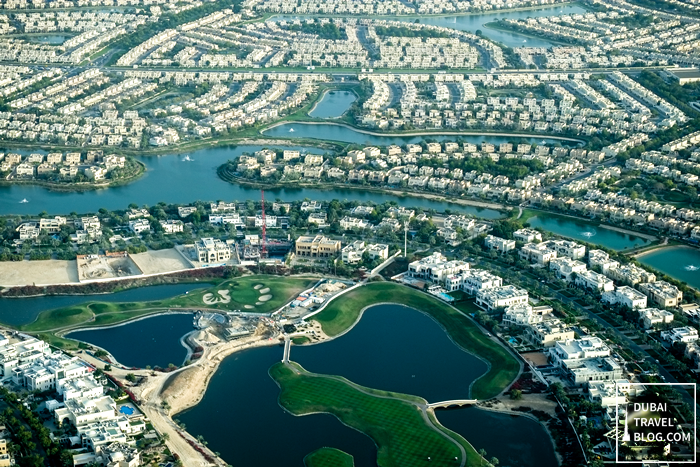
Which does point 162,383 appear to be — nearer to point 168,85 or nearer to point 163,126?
point 163,126

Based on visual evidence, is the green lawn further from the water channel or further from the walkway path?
the water channel

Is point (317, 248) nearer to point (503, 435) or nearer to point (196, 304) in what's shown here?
point (196, 304)

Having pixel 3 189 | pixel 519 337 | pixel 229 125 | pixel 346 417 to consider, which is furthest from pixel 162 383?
pixel 229 125

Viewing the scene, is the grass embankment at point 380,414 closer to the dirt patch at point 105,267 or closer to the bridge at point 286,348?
the bridge at point 286,348

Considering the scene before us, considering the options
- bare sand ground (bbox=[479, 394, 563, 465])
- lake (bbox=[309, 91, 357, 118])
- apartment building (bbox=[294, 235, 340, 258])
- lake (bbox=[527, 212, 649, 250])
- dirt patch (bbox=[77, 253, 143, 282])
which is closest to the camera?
bare sand ground (bbox=[479, 394, 563, 465])

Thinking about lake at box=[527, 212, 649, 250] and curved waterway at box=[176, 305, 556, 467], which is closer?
curved waterway at box=[176, 305, 556, 467]

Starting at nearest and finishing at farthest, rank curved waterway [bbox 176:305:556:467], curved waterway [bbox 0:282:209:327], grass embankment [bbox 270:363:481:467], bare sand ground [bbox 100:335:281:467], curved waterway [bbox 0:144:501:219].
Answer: grass embankment [bbox 270:363:481:467]
bare sand ground [bbox 100:335:281:467]
curved waterway [bbox 176:305:556:467]
curved waterway [bbox 0:282:209:327]
curved waterway [bbox 0:144:501:219]

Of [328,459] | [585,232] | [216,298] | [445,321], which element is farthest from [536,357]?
[585,232]

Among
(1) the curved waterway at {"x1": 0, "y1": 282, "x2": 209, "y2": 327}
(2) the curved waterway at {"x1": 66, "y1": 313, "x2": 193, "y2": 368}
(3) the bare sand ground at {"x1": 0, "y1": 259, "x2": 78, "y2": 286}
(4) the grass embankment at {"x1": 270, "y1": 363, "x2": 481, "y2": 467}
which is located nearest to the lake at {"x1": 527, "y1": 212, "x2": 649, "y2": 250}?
(1) the curved waterway at {"x1": 0, "y1": 282, "x2": 209, "y2": 327}
